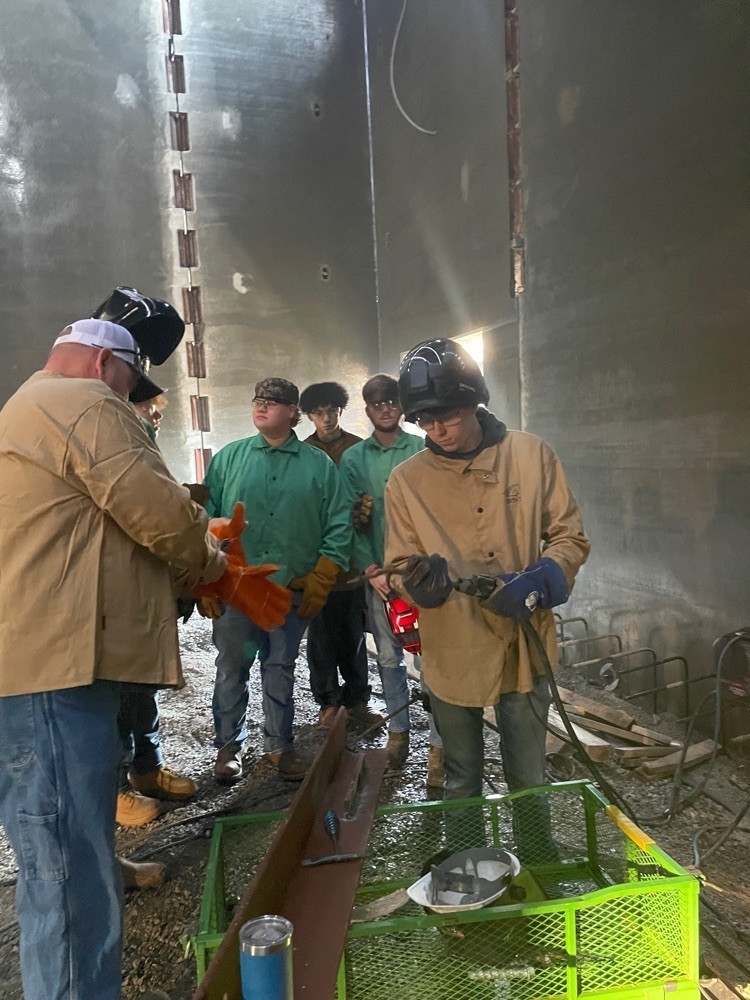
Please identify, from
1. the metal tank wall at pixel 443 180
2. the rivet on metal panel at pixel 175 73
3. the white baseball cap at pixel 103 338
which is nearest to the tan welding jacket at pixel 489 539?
the white baseball cap at pixel 103 338

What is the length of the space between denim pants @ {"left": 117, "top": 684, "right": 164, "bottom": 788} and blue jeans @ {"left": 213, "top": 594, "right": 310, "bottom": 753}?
0.36 m

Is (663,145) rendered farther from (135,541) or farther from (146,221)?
(146,221)

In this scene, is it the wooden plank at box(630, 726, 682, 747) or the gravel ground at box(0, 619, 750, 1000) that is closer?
the gravel ground at box(0, 619, 750, 1000)

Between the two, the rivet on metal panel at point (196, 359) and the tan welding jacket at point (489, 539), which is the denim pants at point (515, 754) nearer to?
the tan welding jacket at point (489, 539)

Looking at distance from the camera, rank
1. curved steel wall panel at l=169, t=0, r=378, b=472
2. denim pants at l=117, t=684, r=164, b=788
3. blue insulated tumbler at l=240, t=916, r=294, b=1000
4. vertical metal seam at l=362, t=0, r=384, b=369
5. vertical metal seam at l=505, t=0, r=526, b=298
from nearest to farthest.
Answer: blue insulated tumbler at l=240, t=916, r=294, b=1000 → denim pants at l=117, t=684, r=164, b=788 → vertical metal seam at l=505, t=0, r=526, b=298 → curved steel wall panel at l=169, t=0, r=378, b=472 → vertical metal seam at l=362, t=0, r=384, b=369

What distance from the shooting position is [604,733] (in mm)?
3729

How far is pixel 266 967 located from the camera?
92cm

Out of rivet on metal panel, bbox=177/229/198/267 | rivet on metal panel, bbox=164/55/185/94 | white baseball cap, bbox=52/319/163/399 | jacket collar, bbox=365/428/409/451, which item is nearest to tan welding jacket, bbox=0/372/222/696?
white baseball cap, bbox=52/319/163/399

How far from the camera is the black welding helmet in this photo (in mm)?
2078

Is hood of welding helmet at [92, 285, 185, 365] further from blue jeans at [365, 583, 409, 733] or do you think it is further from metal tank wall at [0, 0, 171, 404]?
metal tank wall at [0, 0, 171, 404]

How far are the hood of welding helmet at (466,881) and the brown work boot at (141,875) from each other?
1.23 metres

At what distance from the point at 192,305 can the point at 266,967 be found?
22.2ft

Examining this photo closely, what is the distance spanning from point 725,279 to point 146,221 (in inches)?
213

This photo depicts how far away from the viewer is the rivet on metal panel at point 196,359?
6954mm
